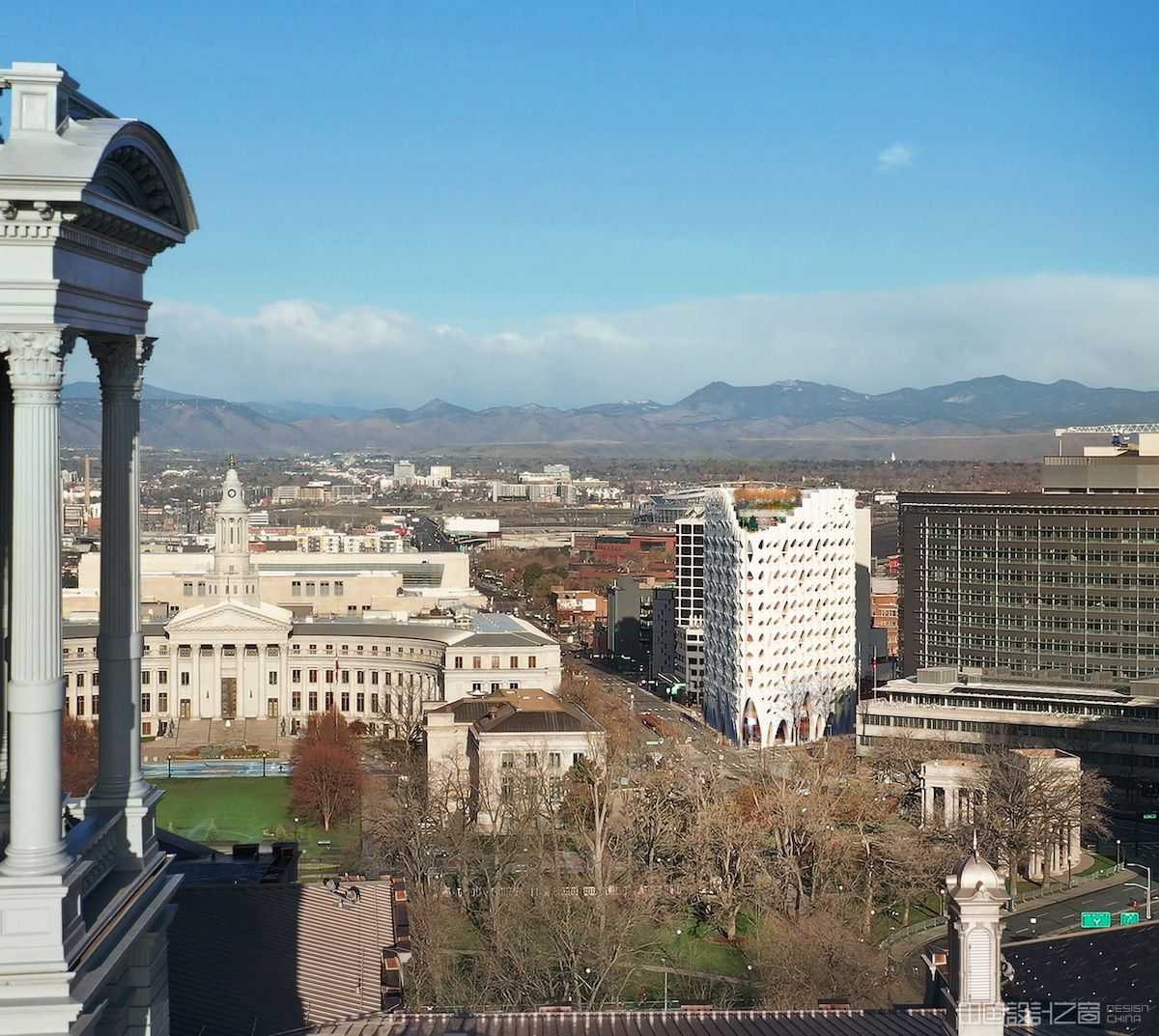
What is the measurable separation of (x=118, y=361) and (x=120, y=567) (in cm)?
164

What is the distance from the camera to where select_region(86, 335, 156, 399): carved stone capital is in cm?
1212

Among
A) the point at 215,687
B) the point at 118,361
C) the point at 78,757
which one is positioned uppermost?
the point at 118,361

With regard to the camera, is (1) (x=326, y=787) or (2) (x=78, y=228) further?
(1) (x=326, y=787)

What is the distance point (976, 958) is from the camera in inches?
615

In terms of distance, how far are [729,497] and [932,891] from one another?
33892 millimetres

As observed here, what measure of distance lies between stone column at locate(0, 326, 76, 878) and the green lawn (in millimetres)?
40833

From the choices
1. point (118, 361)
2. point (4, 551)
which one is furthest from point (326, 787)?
point (4, 551)

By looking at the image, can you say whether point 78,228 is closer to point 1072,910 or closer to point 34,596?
point 34,596

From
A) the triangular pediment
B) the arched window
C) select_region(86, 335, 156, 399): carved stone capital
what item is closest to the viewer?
select_region(86, 335, 156, 399): carved stone capital

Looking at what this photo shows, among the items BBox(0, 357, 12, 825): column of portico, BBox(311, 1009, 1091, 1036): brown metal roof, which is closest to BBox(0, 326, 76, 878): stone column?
BBox(0, 357, 12, 825): column of portico

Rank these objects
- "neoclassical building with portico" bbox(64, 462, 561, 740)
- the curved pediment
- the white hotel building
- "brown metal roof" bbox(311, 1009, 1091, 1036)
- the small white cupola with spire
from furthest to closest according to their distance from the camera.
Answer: "neoclassical building with portico" bbox(64, 462, 561, 740), the white hotel building, "brown metal roof" bbox(311, 1009, 1091, 1036), the small white cupola with spire, the curved pediment

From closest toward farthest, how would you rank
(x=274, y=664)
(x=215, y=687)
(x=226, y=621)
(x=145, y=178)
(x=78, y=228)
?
1. (x=78, y=228)
2. (x=145, y=178)
3. (x=226, y=621)
4. (x=215, y=687)
5. (x=274, y=664)

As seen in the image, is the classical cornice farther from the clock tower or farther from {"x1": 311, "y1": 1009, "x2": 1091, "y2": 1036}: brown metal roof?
the clock tower

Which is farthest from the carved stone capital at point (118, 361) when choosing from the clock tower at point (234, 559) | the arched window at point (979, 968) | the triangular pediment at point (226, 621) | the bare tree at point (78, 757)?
the clock tower at point (234, 559)
